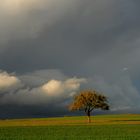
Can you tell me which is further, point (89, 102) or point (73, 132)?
point (89, 102)

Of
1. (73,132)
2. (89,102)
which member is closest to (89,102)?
(89,102)

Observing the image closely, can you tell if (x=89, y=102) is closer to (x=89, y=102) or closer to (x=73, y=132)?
(x=89, y=102)

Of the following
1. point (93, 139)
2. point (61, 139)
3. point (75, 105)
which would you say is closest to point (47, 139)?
point (61, 139)

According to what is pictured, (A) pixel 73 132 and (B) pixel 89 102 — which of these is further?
(B) pixel 89 102

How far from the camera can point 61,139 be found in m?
46.4

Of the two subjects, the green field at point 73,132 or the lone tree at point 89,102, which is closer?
the green field at point 73,132

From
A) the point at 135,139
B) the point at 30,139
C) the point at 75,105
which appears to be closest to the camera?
the point at 135,139

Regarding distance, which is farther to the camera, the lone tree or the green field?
the lone tree

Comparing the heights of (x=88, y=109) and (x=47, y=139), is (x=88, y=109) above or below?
above

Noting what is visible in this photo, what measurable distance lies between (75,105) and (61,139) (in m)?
85.4

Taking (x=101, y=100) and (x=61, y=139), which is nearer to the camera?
(x=61, y=139)

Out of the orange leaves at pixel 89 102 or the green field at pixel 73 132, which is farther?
the orange leaves at pixel 89 102

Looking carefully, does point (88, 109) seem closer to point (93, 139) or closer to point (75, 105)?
point (75, 105)

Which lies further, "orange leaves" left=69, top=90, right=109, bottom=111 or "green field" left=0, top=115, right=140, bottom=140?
"orange leaves" left=69, top=90, right=109, bottom=111
